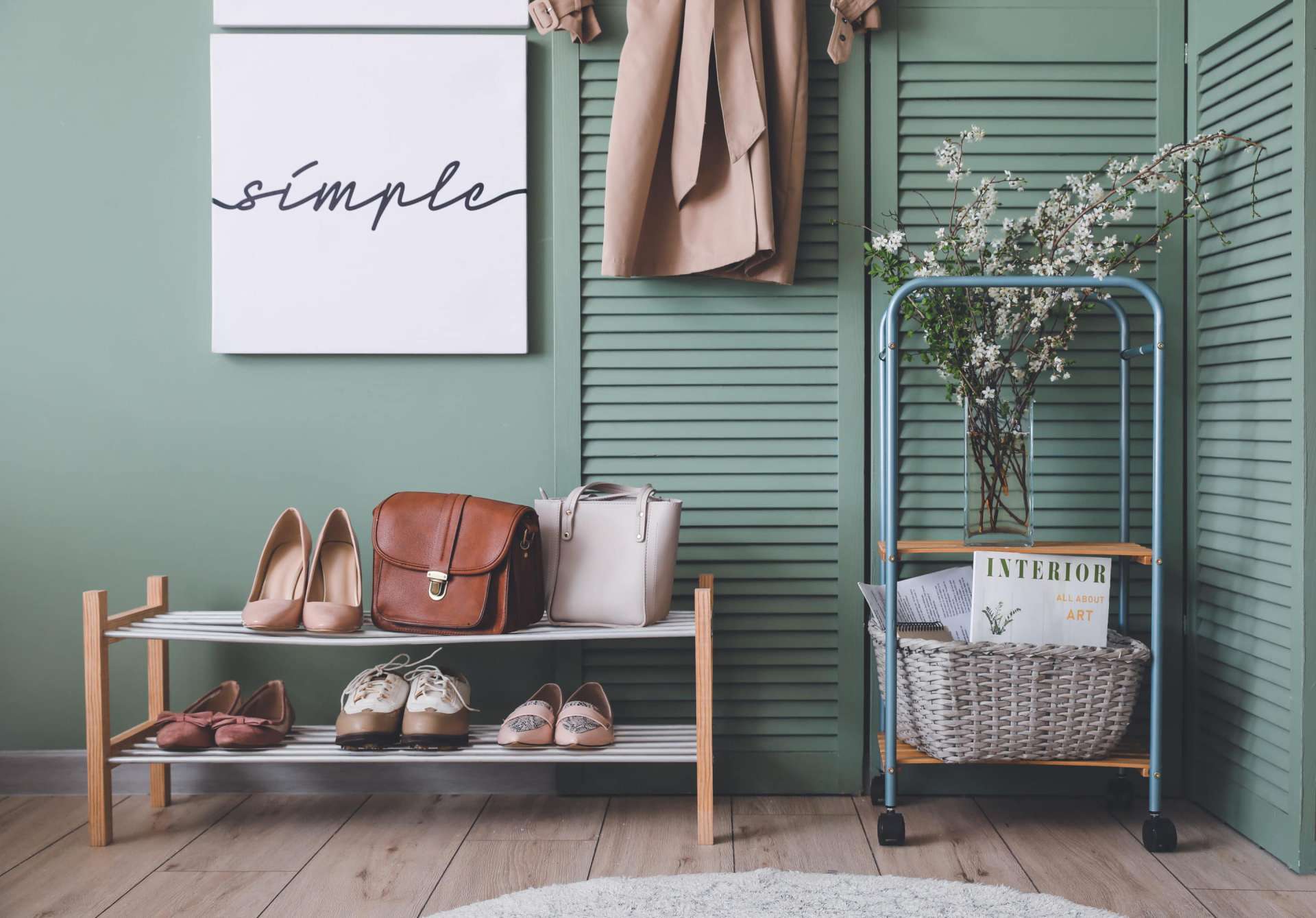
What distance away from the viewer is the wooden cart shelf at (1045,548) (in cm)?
167

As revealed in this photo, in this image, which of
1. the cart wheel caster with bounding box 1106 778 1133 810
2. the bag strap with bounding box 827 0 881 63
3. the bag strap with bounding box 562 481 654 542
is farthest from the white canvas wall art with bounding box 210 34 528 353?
the cart wheel caster with bounding box 1106 778 1133 810

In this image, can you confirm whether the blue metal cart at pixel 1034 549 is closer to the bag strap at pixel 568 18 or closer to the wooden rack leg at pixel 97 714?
the bag strap at pixel 568 18

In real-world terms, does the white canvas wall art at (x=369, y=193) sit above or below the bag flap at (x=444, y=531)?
above

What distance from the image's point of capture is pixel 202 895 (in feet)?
5.04

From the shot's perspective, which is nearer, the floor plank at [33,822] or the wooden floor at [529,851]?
the wooden floor at [529,851]

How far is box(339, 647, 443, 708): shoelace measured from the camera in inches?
69.0

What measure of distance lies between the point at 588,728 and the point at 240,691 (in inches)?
32.6

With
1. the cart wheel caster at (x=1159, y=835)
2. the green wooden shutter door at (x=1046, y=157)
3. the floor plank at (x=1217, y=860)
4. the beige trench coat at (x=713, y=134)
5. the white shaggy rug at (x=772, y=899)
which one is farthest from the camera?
the green wooden shutter door at (x=1046, y=157)

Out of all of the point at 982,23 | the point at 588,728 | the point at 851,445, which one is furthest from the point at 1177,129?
the point at 588,728

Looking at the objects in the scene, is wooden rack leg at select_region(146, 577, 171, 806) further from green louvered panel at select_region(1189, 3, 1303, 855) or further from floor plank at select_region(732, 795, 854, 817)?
green louvered panel at select_region(1189, 3, 1303, 855)

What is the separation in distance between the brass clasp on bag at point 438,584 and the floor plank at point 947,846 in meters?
0.91

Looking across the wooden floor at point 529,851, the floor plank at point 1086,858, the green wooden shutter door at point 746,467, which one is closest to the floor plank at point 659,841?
the wooden floor at point 529,851

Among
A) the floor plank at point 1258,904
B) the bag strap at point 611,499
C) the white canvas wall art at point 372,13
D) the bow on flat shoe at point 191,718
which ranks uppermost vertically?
the white canvas wall art at point 372,13

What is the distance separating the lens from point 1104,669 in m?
1.64
